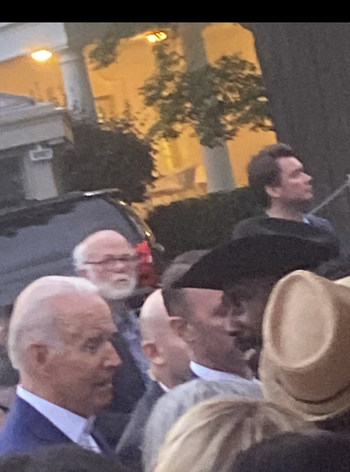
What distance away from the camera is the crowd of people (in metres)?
1.51

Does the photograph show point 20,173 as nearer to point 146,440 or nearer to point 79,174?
point 79,174

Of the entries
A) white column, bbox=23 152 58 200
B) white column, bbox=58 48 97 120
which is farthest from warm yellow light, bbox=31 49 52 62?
white column, bbox=23 152 58 200

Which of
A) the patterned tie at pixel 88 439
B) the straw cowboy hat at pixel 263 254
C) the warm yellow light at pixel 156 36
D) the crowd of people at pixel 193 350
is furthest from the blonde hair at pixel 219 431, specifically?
the warm yellow light at pixel 156 36

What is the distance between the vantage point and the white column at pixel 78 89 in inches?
63.9

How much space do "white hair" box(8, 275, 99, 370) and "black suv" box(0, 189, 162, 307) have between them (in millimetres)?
14

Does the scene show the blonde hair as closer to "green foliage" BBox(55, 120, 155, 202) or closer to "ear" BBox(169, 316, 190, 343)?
"ear" BBox(169, 316, 190, 343)

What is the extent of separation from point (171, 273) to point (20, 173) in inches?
11.7

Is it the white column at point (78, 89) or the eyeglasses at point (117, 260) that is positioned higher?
the white column at point (78, 89)

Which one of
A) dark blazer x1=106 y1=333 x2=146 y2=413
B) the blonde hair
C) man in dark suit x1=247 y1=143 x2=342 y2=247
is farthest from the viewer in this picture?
man in dark suit x1=247 y1=143 x2=342 y2=247

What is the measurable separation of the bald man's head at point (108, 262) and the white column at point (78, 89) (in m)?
0.21

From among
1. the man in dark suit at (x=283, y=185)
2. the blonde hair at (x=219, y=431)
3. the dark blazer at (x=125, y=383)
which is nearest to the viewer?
the blonde hair at (x=219, y=431)

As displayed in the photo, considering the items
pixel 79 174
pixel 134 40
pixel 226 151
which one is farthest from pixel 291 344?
pixel 134 40

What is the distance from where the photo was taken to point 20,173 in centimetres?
159

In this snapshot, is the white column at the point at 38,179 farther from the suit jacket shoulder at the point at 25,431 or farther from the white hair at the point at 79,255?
the suit jacket shoulder at the point at 25,431
